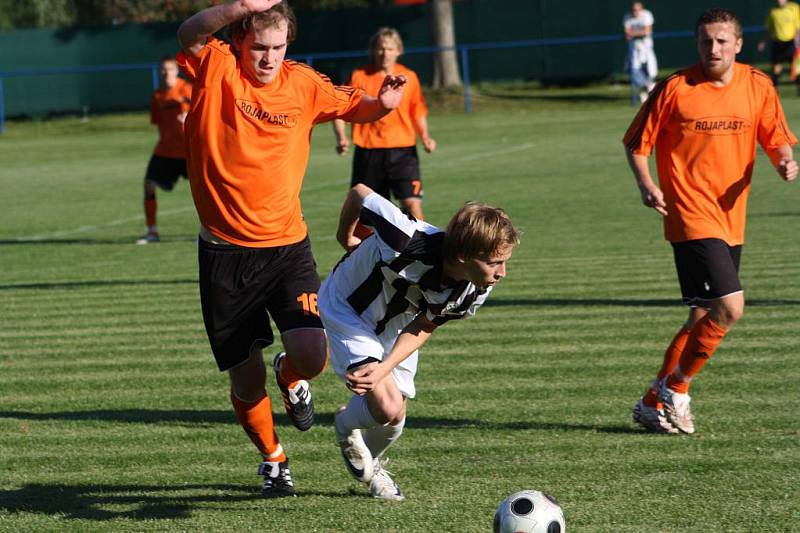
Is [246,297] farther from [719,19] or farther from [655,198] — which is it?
[719,19]

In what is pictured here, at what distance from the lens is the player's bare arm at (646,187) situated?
256 inches

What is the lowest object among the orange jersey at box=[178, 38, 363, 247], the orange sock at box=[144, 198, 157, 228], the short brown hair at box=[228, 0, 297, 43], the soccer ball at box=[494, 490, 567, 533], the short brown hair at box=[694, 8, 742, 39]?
the orange sock at box=[144, 198, 157, 228]

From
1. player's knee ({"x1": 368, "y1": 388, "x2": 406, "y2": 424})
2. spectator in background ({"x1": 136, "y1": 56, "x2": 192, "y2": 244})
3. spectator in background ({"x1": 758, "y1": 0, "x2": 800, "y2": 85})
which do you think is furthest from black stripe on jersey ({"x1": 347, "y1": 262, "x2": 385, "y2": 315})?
spectator in background ({"x1": 758, "y1": 0, "x2": 800, "y2": 85})

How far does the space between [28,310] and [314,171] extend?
12678 mm

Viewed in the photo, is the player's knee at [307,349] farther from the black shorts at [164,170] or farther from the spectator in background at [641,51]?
the spectator in background at [641,51]

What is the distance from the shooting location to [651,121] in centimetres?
678

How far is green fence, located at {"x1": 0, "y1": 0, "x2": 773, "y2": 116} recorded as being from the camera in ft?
123

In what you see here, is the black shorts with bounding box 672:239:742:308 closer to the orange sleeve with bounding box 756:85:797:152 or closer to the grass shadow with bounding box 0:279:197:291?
the orange sleeve with bounding box 756:85:797:152

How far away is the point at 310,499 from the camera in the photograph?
226 inches

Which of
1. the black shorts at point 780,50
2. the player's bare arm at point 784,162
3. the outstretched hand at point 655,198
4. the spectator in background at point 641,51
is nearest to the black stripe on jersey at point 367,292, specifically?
the outstretched hand at point 655,198

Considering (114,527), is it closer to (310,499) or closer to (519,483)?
(310,499)

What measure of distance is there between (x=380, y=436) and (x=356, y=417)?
218 mm

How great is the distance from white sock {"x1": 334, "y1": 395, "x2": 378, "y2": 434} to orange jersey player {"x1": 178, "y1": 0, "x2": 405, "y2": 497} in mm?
267

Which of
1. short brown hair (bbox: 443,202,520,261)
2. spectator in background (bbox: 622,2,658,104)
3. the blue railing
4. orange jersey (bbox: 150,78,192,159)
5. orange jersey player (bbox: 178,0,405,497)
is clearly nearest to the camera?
short brown hair (bbox: 443,202,520,261)
